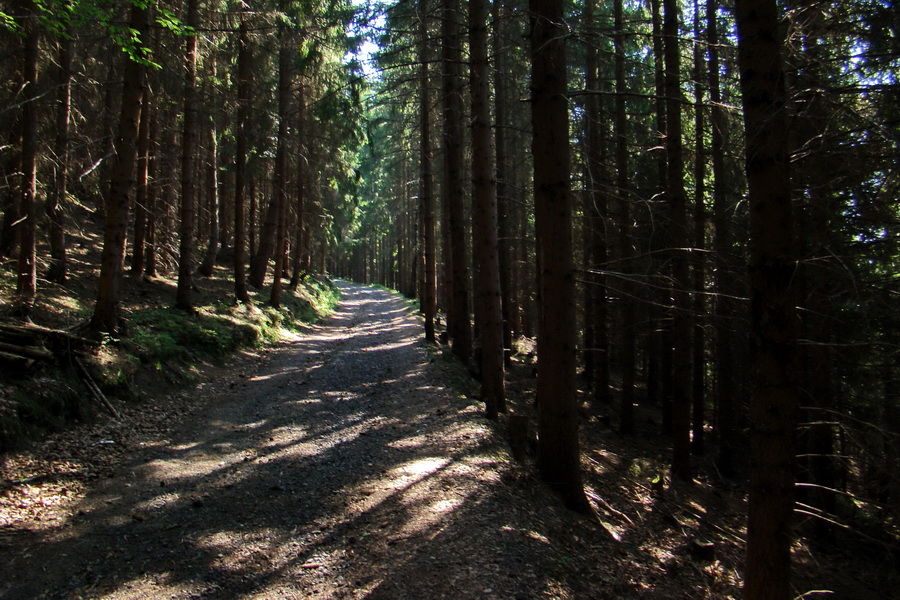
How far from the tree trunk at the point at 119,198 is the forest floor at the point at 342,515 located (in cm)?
185

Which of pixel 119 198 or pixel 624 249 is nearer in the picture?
pixel 119 198

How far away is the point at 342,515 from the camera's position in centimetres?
550

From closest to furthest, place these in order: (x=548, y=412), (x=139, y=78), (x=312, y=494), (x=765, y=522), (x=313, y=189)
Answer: (x=765, y=522)
(x=312, y=494)
(x=548, y=412)
(x=139, y=78)
(x=313, y=189)

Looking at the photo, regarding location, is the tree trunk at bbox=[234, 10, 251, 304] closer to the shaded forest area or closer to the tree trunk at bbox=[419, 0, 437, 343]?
the shaded forest area

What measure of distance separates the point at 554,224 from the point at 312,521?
4136 mm

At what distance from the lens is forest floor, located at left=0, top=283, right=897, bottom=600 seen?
4336 mm

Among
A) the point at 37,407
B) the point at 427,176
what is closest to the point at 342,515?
the point at 37,407

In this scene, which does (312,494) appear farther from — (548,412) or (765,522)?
(765,522)

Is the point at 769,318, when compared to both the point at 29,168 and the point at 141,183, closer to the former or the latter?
the point at 29,168

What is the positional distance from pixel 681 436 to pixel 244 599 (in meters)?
8.67

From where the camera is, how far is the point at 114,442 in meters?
6.90

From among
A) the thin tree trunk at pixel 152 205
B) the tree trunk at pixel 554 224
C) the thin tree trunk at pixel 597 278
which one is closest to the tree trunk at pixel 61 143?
the thin tree trunk at pixel 152 205

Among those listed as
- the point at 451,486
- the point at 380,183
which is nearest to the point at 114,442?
the point at 451,486

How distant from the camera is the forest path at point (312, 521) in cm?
424
